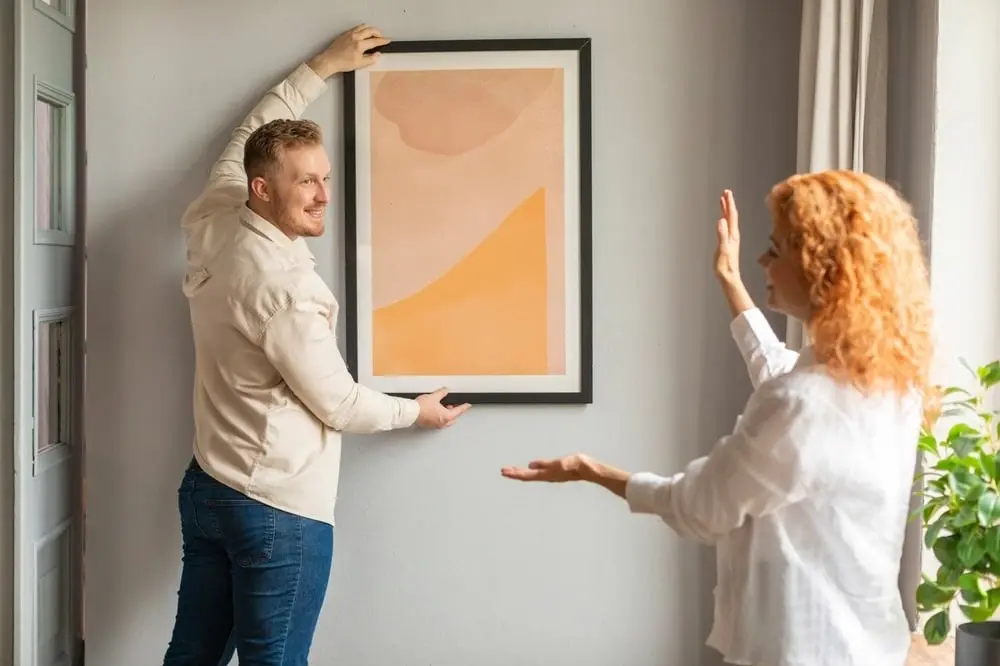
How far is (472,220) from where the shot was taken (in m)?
2.80

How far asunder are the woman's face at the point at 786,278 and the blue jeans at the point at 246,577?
49.7 inches

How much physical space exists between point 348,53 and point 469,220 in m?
0.54

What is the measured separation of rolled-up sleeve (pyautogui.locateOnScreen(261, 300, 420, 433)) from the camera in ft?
7.59

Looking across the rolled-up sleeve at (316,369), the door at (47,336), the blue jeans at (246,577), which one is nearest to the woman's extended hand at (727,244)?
the rolled-up sleeve at (316,369)

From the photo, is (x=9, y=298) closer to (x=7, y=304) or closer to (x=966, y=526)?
(x=7, y=304)

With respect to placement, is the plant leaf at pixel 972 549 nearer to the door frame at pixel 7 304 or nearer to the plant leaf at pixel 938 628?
the plant leaf at pixel 938 628

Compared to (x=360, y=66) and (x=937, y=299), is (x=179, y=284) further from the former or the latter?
(x=937, y=299)

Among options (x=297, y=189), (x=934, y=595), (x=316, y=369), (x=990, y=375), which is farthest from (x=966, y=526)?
(x=297, y=189)

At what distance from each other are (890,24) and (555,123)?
2.94ft

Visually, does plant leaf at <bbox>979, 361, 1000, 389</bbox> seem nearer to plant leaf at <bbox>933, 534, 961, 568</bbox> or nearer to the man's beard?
plant leaf at <bbox>933, 534, 961, 568</bbox>

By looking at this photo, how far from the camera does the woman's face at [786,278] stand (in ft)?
5.38

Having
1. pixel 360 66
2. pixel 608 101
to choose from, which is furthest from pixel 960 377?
pixel 360 66

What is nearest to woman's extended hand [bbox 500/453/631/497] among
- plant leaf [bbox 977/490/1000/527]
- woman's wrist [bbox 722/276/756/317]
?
woman's wrist [bbox 722/276/756/317]

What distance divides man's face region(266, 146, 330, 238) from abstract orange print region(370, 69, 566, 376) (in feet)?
1.17
